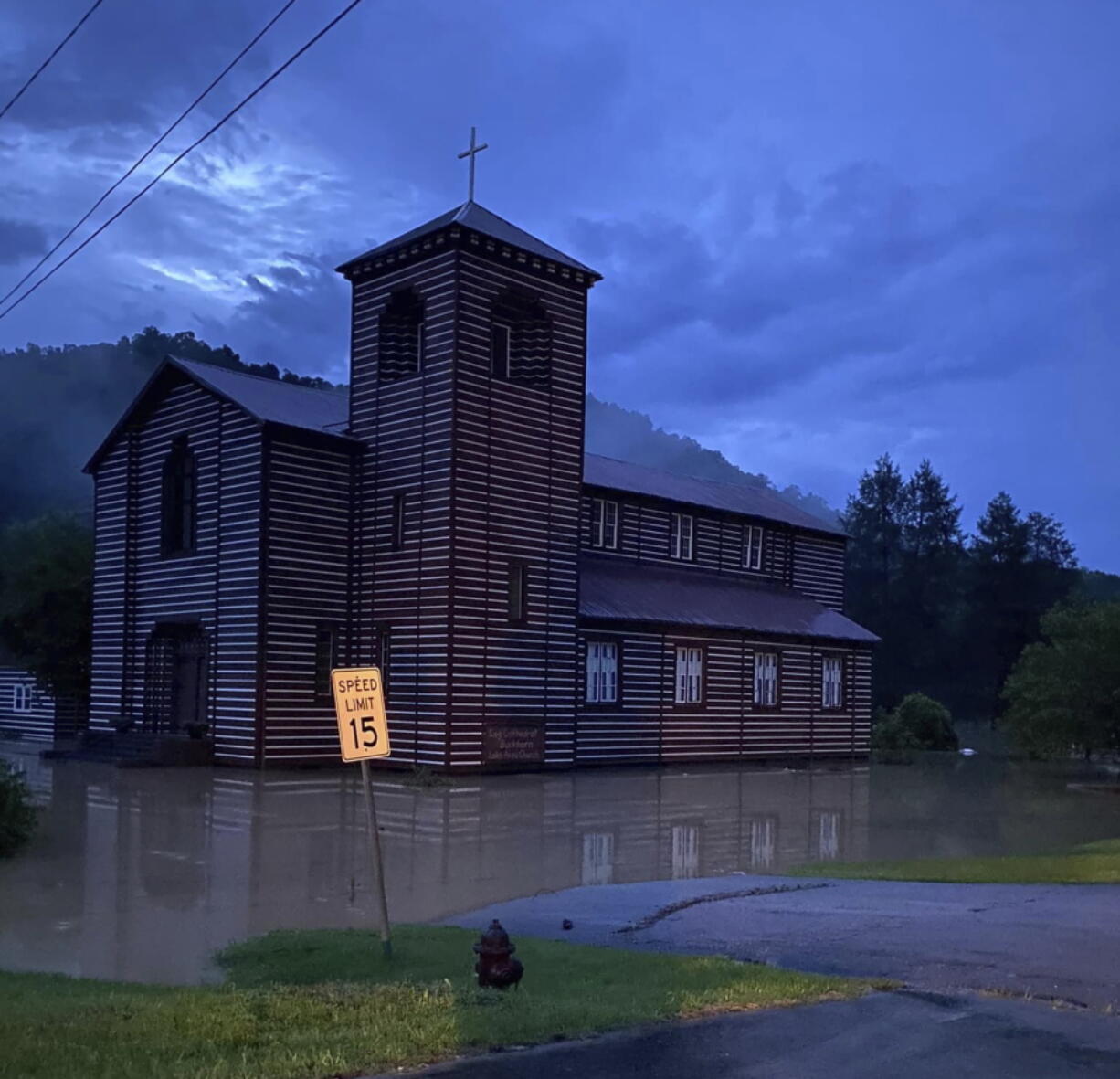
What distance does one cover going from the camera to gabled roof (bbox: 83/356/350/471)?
34438mm

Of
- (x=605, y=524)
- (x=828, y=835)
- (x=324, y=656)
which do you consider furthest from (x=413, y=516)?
(x=828, y=835)

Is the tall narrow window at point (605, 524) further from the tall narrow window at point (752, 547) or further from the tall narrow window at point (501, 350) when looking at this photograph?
the tall narrow window at point (501, 350)

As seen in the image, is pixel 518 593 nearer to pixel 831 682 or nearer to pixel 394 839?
pixel 394 839

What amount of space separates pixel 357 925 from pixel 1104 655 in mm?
31574

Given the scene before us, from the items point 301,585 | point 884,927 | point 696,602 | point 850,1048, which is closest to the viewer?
point 850,1048

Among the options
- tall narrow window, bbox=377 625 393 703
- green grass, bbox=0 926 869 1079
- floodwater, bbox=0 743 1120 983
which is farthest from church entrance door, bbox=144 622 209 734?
green grass, bbox=0 926 869 1079

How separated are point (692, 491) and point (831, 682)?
8301 mm

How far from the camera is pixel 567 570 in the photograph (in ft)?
117

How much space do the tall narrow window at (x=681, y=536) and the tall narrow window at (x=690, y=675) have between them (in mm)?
4734

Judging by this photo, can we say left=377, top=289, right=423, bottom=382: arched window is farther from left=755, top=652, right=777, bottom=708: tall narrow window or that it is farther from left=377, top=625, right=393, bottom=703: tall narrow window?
left=755, top=652, right=777, bottom=708: tall narrow window

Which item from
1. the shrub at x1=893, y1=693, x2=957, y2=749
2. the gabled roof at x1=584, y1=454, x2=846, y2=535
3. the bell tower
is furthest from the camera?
the shrub at x1=893, y1=693, x2=957, y2=749

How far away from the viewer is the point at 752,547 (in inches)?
1891

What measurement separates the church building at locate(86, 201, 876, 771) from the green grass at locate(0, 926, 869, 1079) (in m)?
21.8

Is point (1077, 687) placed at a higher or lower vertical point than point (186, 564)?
lower
